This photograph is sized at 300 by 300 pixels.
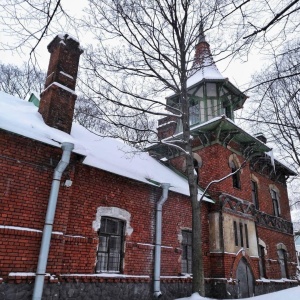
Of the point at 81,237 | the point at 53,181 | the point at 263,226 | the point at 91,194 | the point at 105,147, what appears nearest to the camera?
the point at 53,181

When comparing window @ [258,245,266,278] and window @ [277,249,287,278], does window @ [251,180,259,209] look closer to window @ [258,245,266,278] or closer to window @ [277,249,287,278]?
window @ [258,245,266,278]

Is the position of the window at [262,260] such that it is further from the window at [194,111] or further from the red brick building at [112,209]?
the window at [194,111]

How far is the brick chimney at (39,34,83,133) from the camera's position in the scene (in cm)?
823

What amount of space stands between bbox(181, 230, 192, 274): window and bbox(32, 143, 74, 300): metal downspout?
227 inches

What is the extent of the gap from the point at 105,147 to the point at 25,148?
3444 mm

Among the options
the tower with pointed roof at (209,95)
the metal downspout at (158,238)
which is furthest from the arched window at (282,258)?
the metal downspout at (158,238)

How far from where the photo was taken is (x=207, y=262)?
36.9ft

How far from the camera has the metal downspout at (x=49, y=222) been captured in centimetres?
603

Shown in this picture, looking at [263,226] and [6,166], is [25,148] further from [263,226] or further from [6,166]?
[263,226]

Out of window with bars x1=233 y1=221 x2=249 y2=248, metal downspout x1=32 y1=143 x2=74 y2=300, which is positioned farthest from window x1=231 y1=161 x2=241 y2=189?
metal downspout x1=32 y1=143 x2=74 y2=300

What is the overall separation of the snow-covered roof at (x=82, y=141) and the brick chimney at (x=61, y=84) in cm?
33

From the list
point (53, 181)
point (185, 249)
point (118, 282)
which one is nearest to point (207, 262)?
point (185, 249)

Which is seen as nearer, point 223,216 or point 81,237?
point 81,237

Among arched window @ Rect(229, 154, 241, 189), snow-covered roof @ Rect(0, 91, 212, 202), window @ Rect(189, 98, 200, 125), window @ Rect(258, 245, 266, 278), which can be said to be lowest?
window @ Rect(258, 245, 266, 278)
